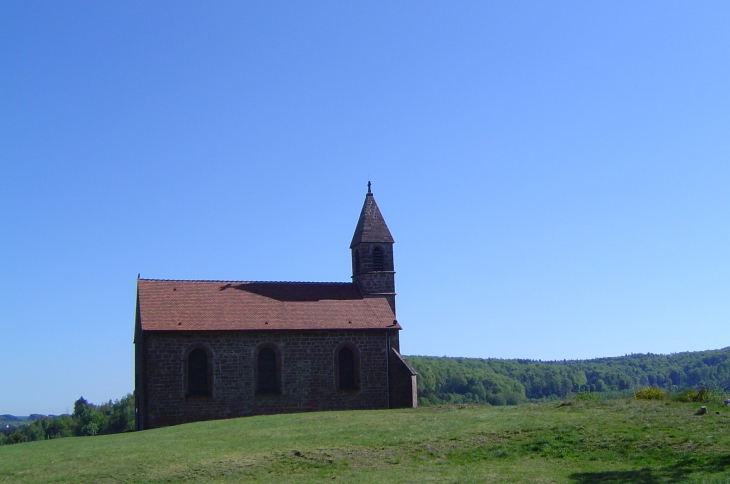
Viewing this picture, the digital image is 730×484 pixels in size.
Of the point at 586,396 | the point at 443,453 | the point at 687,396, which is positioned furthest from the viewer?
the point at 586,396

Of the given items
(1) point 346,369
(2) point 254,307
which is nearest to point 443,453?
(1) point 346,369

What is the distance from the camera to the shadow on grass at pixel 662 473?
15.9m

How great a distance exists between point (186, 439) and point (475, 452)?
417 inches

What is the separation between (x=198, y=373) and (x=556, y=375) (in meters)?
85.8

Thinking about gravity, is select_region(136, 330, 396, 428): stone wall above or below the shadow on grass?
above

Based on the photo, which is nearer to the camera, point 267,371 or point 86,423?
point 267,371

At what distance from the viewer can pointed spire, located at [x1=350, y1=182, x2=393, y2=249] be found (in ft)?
142

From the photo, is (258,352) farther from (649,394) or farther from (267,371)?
(649,394)

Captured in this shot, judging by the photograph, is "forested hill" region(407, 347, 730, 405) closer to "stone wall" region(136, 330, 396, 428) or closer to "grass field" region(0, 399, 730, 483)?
"stone wall" region(136, 330, 396, 428)

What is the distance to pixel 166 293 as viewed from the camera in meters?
38.0

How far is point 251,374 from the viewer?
36469mm

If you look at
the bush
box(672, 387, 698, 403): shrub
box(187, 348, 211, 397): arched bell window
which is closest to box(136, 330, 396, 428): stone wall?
box(187, 348, 211, 397): arched bell window

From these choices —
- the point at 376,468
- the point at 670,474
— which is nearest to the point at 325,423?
the point at 376,468

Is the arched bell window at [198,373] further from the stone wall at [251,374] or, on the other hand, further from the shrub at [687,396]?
the shrub at [687,396]
